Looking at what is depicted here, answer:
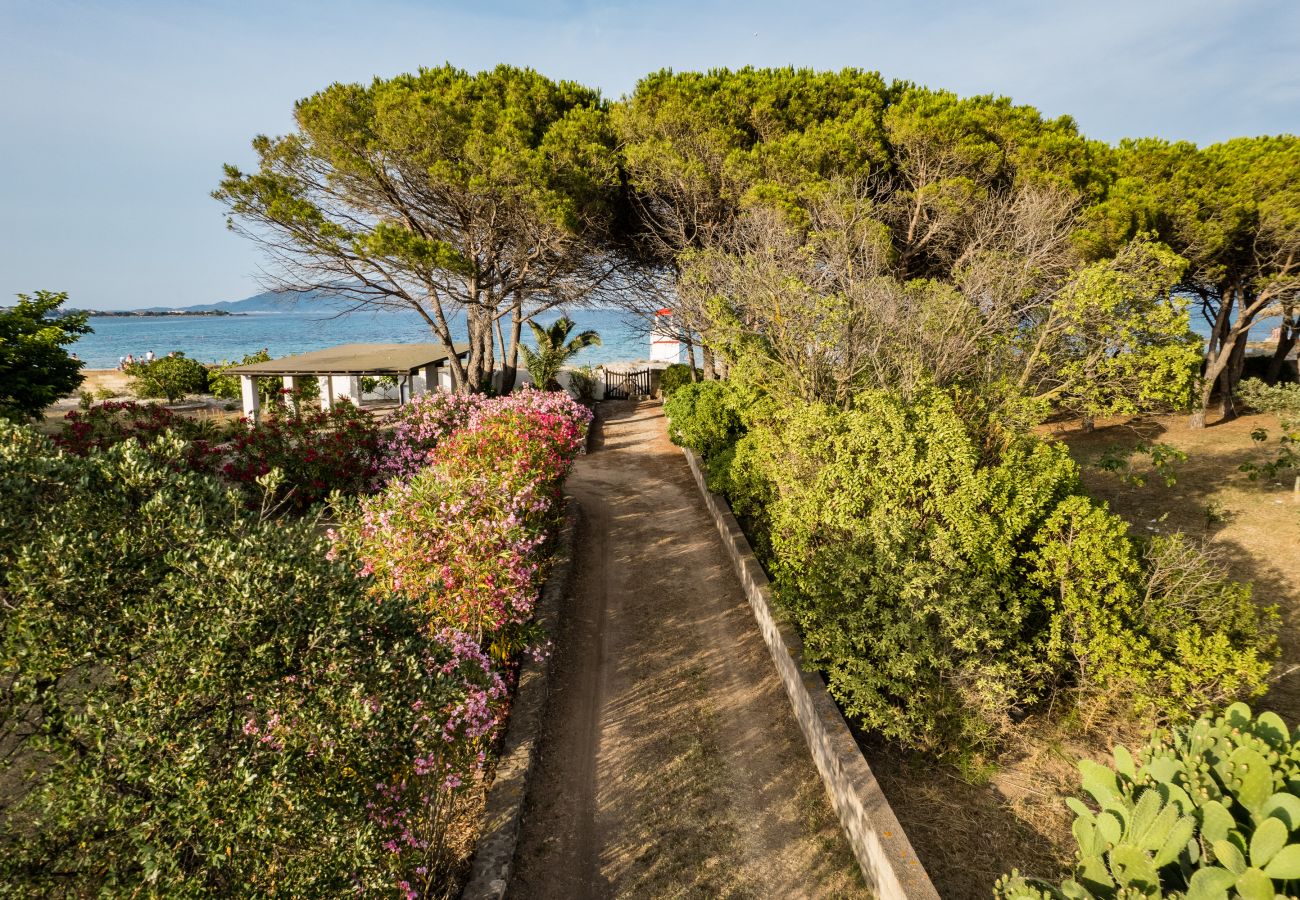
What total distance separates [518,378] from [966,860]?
27857 millimetres

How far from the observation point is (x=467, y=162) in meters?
17.4

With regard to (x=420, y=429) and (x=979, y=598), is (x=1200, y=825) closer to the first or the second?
(x=979, y=598)

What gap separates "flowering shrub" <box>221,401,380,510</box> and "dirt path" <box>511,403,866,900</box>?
515cm

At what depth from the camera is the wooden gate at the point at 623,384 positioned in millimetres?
29344

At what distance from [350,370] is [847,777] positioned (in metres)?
19.7

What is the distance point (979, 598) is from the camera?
21.3 feet

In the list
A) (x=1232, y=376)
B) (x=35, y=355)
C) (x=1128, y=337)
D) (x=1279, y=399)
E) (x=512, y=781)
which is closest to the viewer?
(x=512, y=781)

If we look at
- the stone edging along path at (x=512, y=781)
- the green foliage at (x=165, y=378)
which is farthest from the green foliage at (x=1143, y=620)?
the green foliage at (x=165, y=378)

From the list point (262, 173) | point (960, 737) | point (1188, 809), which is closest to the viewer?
point (1188, 809)

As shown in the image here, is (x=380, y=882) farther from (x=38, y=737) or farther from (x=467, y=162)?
(x=467, y=162)

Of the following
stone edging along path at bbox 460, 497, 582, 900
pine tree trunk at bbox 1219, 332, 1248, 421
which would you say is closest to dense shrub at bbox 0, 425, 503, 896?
stone edging along path at bbox 460, 497, 582, 900

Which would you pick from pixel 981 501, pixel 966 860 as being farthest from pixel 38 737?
pixel 981 501

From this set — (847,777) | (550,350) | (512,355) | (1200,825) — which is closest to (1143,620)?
(847,777)

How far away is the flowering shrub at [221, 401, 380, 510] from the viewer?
11539 mm
